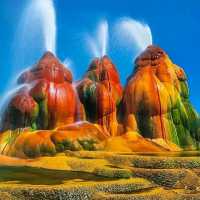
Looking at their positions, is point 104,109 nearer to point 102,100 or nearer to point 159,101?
point 102,100

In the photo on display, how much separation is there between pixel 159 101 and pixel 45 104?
32.5 ft

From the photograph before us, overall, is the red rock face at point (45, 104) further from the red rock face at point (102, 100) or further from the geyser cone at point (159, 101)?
the geyser cone at point (159, 101)

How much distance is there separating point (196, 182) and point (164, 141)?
16264mm

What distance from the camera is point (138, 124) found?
4497 centimetres

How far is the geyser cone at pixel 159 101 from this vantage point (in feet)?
147

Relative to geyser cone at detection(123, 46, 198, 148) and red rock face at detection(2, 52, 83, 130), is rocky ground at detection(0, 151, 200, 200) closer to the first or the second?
red rock face at detection(2, 52, 83, 130)

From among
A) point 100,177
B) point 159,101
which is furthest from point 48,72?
point 100,177

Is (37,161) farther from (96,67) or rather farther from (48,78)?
(96,67)

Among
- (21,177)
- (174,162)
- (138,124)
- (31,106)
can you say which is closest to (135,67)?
(138,124)

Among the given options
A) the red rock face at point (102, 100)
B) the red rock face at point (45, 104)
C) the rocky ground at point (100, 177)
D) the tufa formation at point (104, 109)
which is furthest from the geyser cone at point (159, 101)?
the rocky ground at point (100, 177)

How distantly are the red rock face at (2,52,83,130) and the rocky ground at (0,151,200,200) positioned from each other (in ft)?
23.6

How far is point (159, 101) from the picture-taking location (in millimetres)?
44594

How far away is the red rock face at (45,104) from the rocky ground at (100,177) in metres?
7.18

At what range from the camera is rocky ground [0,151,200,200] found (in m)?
23.5
